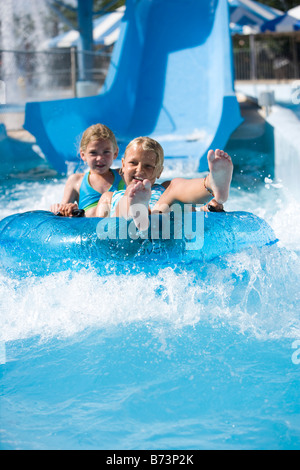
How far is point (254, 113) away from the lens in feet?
24.9

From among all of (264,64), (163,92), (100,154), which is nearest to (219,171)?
(100,154)

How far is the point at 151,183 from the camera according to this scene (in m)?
2.44

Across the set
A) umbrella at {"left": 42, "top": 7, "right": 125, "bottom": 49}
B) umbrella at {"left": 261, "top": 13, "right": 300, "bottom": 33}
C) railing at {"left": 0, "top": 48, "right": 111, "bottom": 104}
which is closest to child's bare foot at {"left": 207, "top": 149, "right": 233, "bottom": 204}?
railing at {"left": 0, "top": 48, "right": 111, "bottom": 104}

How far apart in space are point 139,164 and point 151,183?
100 millimetres

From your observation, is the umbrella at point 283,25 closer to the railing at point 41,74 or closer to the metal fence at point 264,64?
the metal fence at point 264,64

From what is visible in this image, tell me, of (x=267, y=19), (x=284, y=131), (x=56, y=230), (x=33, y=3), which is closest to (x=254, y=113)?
(x=284, y=131)

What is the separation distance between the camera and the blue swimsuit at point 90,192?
3.07 metres

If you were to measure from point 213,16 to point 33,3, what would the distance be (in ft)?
38.2

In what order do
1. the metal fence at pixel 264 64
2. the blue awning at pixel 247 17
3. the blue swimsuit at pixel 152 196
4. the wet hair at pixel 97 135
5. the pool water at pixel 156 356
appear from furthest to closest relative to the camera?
the metal fence at pixel 264 64
the blue awning at pixel 247 17
the wet hair at pixel 97 135
the blue swimsuit at pixel 152 196
the pool water at pixel 156 356

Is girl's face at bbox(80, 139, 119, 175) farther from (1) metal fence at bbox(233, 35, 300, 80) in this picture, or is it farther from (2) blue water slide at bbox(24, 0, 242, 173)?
(1) metal fence at bbox(233, 35, 300, 80)

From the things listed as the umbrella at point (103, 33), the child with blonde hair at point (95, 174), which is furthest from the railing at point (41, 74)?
the child with blonde hair at point (95, 174)

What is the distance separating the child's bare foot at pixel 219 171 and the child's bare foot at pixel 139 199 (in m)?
0.29

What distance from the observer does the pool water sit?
1.68m

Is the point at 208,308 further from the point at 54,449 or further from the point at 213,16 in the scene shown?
the point at 213,16
